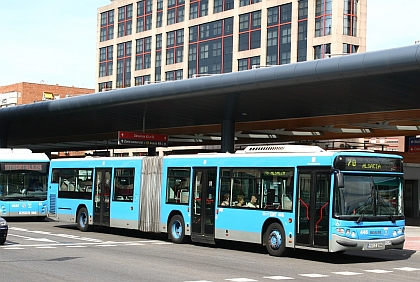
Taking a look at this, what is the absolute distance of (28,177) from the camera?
3080cm

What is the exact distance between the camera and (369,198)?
1702 centimetres

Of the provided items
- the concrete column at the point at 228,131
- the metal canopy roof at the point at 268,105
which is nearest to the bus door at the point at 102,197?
the metal canopy roof at the point at 268,105

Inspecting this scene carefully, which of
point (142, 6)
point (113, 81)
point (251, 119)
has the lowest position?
point (251, 119)

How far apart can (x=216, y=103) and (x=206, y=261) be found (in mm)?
18201

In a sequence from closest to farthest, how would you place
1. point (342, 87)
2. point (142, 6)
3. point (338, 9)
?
point (342, 87) < point (338, 9) < point (142, 6)

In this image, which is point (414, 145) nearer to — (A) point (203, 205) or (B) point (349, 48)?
(A) point (203, 205)

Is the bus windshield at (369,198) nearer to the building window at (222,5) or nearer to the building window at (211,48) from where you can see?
the building window at (211,48)

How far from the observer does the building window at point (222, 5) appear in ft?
303

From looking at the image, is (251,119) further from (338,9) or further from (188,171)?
(338,9)

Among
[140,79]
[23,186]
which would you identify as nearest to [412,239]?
[23,186]

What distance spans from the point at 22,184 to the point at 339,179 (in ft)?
58.0

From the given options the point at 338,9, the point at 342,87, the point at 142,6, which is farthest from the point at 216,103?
the point at 142,6

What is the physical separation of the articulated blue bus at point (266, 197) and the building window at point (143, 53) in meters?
80.7

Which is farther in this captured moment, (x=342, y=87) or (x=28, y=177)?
(x=28, y=177)
